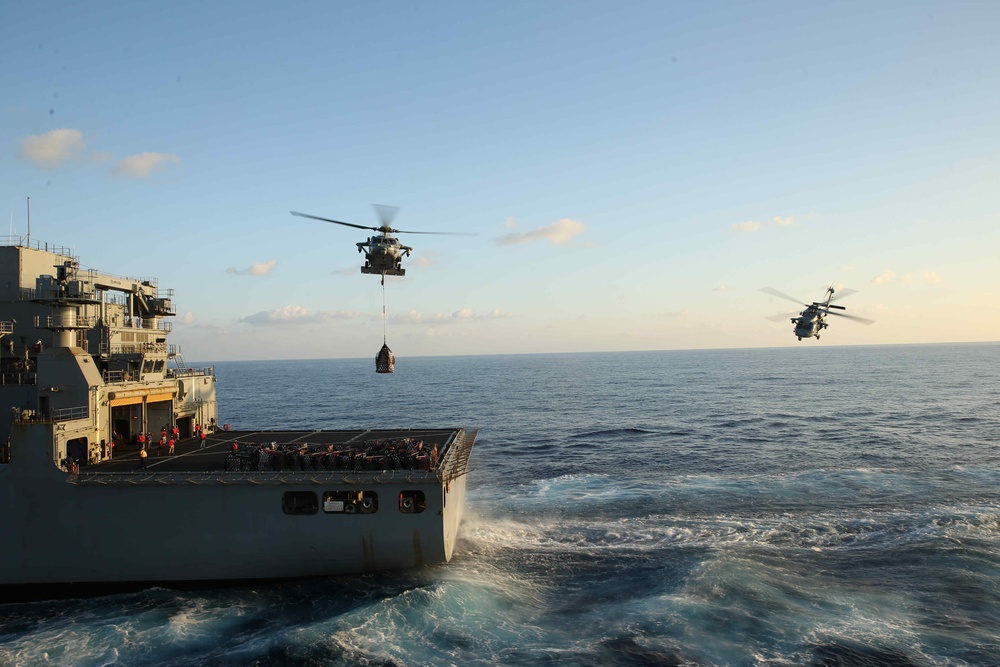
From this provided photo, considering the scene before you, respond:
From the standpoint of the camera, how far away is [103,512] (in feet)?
92.3

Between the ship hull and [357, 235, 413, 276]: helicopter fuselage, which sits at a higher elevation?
[357, 235, 413, 276]: helicopter fuselage

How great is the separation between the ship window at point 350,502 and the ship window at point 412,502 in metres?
1.32

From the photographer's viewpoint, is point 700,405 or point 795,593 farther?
point 700,405

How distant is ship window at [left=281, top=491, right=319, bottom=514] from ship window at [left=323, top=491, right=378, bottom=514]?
0.60 meters

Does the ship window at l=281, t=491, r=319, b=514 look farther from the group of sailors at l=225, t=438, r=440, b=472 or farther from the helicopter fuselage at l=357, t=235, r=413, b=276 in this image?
the helicopter fuselage at l=357, t=235, r=413, b=276

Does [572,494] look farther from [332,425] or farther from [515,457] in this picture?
[332,425]

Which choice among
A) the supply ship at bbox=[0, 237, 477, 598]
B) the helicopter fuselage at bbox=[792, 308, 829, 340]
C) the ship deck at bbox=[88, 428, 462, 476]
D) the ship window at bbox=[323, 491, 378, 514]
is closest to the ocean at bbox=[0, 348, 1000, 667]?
the supply ship at bbox=[0, 237, 477, 598]

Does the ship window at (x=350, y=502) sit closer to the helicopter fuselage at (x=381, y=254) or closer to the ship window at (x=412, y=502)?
the ship window at (x=412, y=502)

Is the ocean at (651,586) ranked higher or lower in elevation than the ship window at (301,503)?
lower

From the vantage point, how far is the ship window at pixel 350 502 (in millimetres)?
28438

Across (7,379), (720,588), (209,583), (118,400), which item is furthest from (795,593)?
(7,379)

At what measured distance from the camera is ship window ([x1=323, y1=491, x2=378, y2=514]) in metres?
28.4

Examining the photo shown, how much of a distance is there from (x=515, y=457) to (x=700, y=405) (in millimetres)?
50812

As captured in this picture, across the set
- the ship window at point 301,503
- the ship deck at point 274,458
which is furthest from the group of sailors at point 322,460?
the ship window at point 301,503
